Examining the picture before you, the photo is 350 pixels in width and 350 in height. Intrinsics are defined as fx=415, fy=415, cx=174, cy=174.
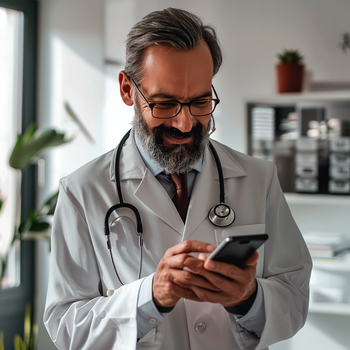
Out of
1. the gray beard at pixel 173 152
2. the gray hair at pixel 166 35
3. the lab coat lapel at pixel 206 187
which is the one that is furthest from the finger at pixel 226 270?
the gray hair at pixel 166 35

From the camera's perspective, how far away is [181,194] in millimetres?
1111

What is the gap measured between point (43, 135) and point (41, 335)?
98cm

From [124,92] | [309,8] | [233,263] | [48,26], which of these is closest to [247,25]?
[309,8]

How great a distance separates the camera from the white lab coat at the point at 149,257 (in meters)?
0.97

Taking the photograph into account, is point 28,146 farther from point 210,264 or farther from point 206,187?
point 210,264

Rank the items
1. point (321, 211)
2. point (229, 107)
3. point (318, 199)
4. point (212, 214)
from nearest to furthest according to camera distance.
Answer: point (212, 214) → point (318, 199) → point (321, 211) → point (229, 107)

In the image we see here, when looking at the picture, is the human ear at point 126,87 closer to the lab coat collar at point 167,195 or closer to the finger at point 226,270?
the lab coat collar at point 167,195

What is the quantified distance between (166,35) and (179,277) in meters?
0.58

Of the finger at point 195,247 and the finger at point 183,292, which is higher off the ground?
the finger at point 195,247

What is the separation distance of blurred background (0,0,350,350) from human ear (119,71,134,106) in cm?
115

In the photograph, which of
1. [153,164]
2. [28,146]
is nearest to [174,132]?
[153,164]

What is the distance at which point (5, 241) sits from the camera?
2.65 m

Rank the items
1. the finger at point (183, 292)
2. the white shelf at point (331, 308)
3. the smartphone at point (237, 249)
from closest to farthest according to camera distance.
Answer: the smartphone at point (237, 249) < the finger at point (183, 292) < the white shelf at point (331, 308)

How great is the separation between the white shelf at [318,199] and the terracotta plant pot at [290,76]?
1.94 ft
